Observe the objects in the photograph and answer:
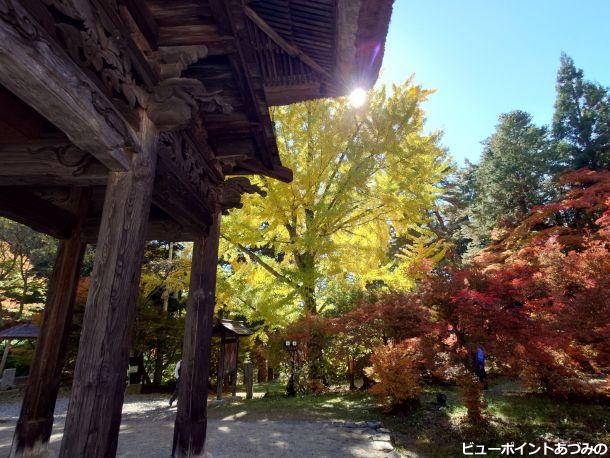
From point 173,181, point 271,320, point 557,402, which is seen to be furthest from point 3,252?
point 557,402

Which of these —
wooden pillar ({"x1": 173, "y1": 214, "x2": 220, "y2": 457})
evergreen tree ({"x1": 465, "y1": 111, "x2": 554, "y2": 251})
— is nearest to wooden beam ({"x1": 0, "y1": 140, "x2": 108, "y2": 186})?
wooden pillar ({"x1": 173, "y1": 214, "x2": 220, "y2": 457})

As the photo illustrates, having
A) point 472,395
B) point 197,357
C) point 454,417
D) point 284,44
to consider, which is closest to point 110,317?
point 197,357

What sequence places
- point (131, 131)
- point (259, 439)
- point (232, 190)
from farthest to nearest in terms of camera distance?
1. point (259, 439)
2. point (232, 190)
3. point (131, 131)

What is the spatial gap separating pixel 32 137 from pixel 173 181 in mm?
1110

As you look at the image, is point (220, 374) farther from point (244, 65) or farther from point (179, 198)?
point (244, 65)

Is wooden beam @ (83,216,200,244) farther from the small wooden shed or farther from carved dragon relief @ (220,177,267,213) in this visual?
the small wooden shed

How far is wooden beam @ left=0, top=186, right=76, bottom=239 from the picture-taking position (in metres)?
3.48

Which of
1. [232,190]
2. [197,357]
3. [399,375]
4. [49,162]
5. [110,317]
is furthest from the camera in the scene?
[399,375]

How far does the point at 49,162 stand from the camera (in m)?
2.50

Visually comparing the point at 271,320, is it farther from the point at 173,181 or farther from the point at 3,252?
the point at 3,252

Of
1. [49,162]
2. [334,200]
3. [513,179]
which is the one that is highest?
[513,179]

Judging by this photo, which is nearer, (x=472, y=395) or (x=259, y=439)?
(x=259, y=439)

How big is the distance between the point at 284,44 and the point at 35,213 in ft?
11.2

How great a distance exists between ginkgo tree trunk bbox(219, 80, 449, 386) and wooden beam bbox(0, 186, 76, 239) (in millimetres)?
3892
